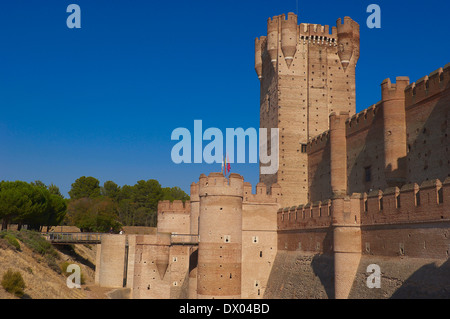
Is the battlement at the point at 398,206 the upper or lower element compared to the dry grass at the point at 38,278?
upper

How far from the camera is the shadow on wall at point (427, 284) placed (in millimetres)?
19016

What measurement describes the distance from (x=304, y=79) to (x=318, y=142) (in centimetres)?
771

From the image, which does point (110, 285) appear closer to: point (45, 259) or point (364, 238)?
point (45, 259)

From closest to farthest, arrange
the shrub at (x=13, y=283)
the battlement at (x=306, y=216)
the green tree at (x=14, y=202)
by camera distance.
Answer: the shrub at (x=13, y=283)
the battlement at (x=306, y=216)
the green tree at (x=14, y=202)

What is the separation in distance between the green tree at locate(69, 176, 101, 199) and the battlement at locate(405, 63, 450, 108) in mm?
69724

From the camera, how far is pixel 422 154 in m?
28.8

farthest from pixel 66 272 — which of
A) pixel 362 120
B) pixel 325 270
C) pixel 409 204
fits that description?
pixel 409 204

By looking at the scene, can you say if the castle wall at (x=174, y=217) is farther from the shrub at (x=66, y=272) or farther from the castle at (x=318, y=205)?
the shrub at (x=66, y=272)

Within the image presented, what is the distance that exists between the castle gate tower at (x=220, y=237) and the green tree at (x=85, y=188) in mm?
57906

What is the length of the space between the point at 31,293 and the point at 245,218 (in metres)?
17.0

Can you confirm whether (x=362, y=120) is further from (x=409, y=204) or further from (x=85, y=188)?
(x=85, y=188)

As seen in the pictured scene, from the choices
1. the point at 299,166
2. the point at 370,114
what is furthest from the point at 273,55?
the point at 370,114

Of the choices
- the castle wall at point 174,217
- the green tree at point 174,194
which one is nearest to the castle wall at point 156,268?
the castle wall at point 174,217

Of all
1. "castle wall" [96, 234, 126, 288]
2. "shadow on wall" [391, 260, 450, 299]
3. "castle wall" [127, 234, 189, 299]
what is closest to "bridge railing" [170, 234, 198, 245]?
"castle wall" [127, 234, 189, 299]
